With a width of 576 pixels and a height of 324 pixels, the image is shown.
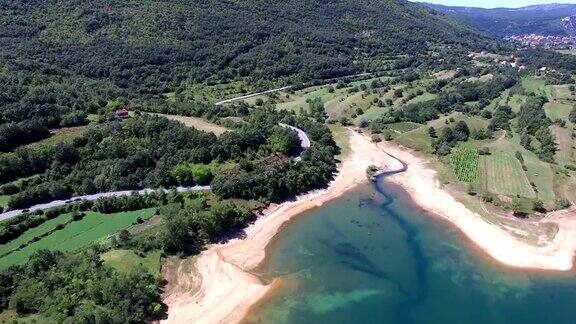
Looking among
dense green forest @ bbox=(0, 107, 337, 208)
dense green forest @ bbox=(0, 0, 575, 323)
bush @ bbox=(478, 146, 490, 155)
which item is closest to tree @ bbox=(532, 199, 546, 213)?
bush @ bbox=(478, 146, 490, 155)

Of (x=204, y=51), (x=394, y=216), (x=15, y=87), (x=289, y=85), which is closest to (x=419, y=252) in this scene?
(x=394, y=216)

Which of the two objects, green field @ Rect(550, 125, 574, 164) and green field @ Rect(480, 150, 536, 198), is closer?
green field @ Rect(480, 150, 536, 198)

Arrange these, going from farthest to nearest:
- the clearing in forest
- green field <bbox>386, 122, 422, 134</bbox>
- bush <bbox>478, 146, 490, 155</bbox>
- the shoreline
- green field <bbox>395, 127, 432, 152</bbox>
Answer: green field <bbox>386, 122, 422, 134</bbox> < green field <bbox>395, 127, 432, 152</bbox> < bush <bbox>478, 146, 490, 155</bbox> < the clearing in forest < the shoreline

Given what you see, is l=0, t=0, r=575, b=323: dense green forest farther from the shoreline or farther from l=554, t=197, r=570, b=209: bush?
l=554, t=197, r=570, b=209: bush

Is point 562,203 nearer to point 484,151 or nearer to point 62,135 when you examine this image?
point 484,151

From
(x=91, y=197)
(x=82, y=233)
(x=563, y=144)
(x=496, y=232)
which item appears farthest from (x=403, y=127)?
(x=82, y=233)

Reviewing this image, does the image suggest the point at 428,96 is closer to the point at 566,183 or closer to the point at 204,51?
the point at 566,183

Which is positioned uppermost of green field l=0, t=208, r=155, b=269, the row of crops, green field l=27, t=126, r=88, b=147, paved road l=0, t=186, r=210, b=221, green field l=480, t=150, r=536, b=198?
green field l=27, t=126, r=88, b=147
